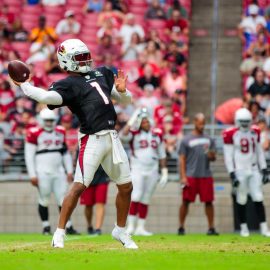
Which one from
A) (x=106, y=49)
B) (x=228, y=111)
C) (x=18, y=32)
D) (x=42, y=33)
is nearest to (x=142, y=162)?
(x=228, y=111)

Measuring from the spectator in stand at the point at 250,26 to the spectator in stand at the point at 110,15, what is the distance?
2.41 metres

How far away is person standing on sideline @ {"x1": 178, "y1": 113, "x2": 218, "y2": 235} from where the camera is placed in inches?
637

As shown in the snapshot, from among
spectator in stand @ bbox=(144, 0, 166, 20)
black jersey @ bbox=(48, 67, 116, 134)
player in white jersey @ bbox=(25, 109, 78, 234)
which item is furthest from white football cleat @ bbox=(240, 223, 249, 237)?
spectator in stand @ bbox=(144, 0, 166, 20)

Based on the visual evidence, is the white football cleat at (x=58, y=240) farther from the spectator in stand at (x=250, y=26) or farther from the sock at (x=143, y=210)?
the spectator in stand at (x=250, y=26)

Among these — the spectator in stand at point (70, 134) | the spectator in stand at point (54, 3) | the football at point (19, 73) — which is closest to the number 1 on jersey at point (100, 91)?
the football at point (19, 73)

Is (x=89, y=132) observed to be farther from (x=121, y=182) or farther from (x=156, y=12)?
(x=156, y=12)

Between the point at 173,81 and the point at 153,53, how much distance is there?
804 mm

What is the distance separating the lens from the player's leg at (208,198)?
16062 mm

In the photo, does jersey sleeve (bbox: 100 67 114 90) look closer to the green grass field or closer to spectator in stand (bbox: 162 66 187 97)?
the green grass field

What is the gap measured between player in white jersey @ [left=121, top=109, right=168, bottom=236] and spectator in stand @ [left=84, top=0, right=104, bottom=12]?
645 centimetres

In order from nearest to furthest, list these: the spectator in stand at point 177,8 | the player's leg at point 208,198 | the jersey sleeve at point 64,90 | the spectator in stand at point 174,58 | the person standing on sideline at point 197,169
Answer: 1. the jersey sleeve at point 64,90
2. the player's leg at point 208,198
3. the person standing on sideline at point 197,169
4. the spectator in stand at point 174,58
5. the spectator in stand at point 177,8

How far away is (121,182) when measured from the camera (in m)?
10.8

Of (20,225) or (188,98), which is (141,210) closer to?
(20,225)

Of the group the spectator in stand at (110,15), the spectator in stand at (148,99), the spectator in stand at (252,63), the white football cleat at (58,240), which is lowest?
the white football cleat at (58,240)
